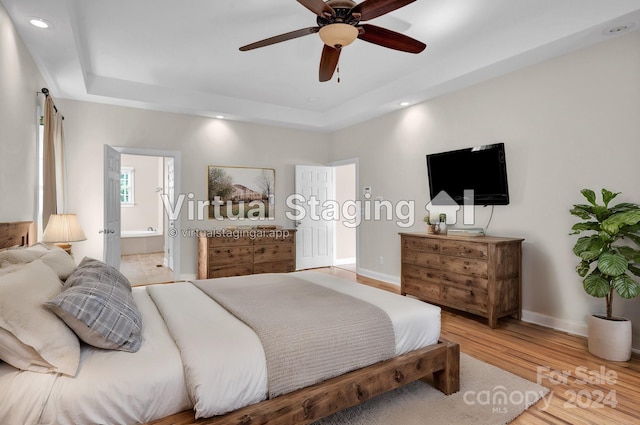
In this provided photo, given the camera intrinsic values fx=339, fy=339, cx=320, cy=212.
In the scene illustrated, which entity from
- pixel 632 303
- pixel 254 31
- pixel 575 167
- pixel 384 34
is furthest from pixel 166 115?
pixel 632 303

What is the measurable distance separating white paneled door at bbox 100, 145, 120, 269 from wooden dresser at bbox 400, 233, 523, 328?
388cm

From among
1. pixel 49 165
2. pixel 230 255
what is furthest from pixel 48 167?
pixel 230 255

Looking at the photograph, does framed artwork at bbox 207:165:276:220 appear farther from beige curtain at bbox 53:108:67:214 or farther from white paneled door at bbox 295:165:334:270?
beige curtain at bbox 53:108:67:214

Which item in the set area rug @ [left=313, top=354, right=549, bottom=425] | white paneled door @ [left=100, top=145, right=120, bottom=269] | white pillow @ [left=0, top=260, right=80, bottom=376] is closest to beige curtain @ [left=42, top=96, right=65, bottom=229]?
white paneled door @ [left=100, top=145, right=120, bottom=269]

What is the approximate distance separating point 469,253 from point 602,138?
154cm

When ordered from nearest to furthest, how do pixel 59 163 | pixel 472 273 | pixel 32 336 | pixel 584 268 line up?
pixel 32 336, pixel 584 268, pixel 472 273, pixel 59 163

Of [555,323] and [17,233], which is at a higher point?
[17,233]

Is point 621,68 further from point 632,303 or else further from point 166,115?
point 166,115

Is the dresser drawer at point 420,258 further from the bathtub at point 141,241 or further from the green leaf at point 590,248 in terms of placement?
the bathtub at point 141,241

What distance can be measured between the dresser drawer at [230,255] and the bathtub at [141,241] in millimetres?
4268

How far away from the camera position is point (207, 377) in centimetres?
142

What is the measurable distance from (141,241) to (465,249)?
7.56m

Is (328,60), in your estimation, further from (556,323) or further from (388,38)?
(556,323)

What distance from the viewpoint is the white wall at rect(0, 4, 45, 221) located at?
2.47 m
